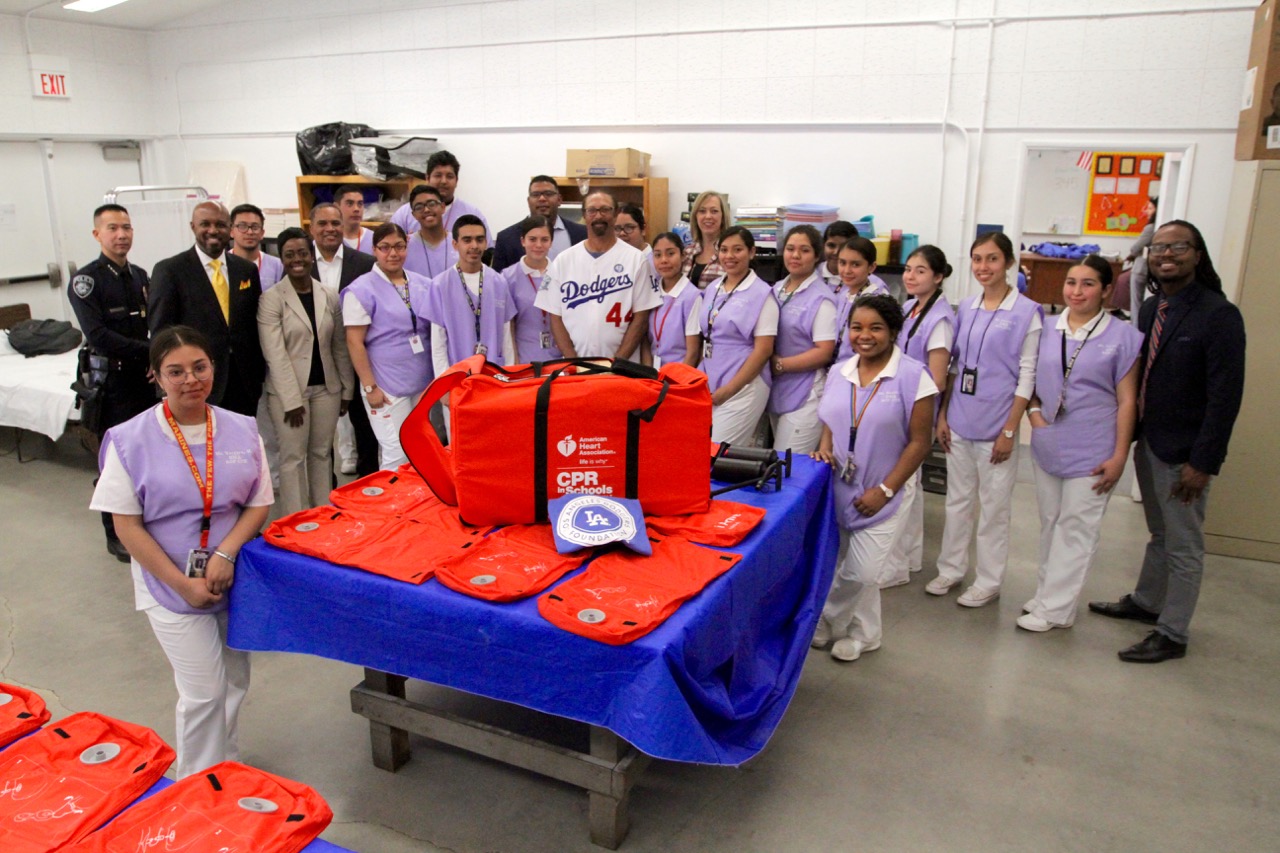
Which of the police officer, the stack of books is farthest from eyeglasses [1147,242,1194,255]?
the police officer

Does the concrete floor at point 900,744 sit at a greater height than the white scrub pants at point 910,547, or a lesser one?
lesser

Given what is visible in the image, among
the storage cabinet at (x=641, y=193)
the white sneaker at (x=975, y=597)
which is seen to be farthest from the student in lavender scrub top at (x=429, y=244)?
the white sneaker at (x=975, y=597)

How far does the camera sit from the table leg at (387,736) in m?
2.77

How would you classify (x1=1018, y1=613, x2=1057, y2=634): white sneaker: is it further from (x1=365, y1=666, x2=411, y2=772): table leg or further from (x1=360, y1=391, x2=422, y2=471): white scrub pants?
(x1=360, y1=391, x2=422, y2=471): white scrub pants

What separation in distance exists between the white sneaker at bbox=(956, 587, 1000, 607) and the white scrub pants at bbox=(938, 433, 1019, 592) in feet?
0.05

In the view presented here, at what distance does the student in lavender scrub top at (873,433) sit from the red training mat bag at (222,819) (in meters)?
2.10

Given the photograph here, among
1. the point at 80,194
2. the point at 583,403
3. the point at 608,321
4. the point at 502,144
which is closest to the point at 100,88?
the point at 80,194

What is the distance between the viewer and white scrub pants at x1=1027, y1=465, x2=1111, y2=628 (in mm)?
3643

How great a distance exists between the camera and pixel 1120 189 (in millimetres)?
11695

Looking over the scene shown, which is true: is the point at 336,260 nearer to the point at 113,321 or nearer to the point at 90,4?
the point at 113,321

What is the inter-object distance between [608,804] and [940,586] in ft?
7.50

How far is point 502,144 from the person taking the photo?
7352 millimetres

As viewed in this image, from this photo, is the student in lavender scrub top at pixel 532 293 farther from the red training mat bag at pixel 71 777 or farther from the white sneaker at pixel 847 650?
the red training mat bag at pixel 71 777

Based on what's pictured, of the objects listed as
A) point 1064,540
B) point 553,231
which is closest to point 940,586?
point 1064,540
